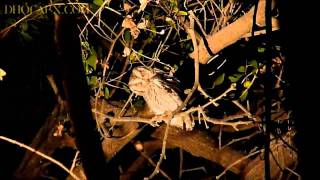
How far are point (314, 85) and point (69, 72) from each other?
48.4 inches

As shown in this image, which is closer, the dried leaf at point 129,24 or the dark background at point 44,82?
the dark background at point 44,82

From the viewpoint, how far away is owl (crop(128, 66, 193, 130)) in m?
2.25

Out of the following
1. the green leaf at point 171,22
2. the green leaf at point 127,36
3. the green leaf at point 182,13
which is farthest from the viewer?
the green leaf at point 127,36

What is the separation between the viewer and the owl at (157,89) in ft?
7.38

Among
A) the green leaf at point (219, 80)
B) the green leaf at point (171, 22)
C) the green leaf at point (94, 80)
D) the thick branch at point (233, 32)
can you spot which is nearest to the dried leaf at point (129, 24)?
the green leaf at point (171, 22)

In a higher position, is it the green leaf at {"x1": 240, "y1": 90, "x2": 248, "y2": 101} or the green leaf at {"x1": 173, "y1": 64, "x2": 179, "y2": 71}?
the green leaf at {"x1": 173, "y1": 64, "x2": 179, "y2": 71}

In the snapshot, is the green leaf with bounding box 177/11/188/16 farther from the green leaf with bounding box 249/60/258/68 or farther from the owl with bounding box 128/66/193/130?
the green leaf with bounding box 249/60/258/68

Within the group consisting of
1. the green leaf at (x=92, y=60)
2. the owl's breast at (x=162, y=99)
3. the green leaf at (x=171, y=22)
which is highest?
the green leaf at (x=171, y=22)

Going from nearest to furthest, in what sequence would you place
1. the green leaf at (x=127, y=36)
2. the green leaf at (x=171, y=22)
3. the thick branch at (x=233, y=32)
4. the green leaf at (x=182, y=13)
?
the thick branch at (x=233, y=32), the green leaf at (x=182, y=13), the green leaf at (x=171, y=22), the green leaf at (x=127, y=36)

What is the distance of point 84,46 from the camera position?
7.53ft

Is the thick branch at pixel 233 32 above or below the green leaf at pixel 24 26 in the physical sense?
below

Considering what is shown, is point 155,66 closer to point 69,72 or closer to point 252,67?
point 252,67

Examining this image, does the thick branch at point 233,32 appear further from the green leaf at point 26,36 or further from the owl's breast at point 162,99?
the green leaf at point 26,36

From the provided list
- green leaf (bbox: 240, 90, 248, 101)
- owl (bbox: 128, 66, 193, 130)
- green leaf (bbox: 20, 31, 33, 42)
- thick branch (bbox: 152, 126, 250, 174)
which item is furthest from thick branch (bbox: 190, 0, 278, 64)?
green leaf (bbox: 20, 31, 33, 42)
